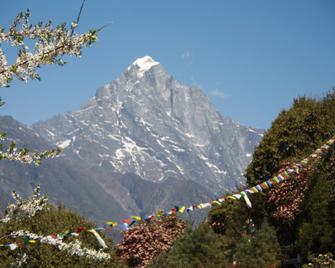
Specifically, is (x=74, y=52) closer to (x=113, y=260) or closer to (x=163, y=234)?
(x=113, y=260)

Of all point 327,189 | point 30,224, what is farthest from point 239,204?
point 30,224

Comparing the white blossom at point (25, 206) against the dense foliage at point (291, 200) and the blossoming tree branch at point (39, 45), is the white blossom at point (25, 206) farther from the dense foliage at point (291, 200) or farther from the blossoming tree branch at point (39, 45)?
the dense foliage at point (291, 200)

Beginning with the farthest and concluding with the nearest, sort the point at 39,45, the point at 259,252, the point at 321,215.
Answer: the point at 259,252
the point at 321,215
the point at 39,45

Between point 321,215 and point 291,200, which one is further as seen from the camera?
point 291,200

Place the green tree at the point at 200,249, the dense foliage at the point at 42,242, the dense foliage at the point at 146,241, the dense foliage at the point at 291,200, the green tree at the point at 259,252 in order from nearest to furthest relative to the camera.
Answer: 1. the dense foliage at the point at 42,242
2. the dense foliage at the point at 291,200
3. the green tree at the point at 200,249
4. the green tree at the point at 259,252
5. the dense foliage at the point at 146,241

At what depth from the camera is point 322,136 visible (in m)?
Answer: 33.5

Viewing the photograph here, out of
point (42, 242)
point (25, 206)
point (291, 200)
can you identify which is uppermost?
point (291, 200)

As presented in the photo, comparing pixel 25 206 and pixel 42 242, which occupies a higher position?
pixel 42 242

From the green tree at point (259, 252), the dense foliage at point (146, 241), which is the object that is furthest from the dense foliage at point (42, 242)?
the dense foliage at point (146, 241)

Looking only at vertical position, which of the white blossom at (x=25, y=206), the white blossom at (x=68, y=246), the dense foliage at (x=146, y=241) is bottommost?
the white blossom at (x=68, y=246)

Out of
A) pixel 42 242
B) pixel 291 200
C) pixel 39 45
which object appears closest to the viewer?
pixel 39 45

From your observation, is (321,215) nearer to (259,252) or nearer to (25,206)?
(259,252)

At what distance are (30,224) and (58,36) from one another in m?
11.1

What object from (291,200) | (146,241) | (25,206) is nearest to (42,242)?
(25,206)
